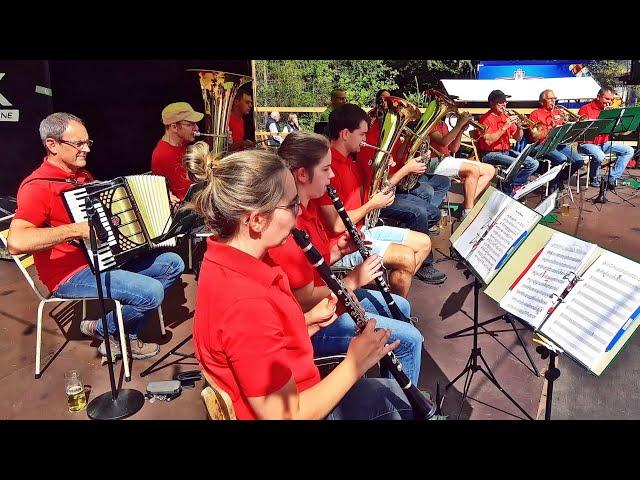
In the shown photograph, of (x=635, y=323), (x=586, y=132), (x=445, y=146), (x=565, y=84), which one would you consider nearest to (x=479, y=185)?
(x=445, y=146)

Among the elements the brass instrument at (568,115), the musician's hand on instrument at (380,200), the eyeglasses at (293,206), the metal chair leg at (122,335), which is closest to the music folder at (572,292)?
the eyeglasses at (293,206)

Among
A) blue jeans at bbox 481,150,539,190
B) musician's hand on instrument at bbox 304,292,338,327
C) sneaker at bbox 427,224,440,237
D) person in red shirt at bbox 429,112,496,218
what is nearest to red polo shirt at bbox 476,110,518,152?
blue jeans at bbox 481,150,539,190

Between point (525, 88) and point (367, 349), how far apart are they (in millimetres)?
15691

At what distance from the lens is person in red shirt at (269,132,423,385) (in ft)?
7.73

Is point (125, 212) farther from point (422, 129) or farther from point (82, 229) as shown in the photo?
point (422, 129)

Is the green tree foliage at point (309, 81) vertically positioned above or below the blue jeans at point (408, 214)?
above

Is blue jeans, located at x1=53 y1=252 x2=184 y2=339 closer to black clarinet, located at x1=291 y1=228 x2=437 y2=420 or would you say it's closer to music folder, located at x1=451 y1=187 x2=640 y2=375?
black clarinet, located at x1=291 y1=228 x2=437 y2=420

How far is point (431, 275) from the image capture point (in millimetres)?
4781

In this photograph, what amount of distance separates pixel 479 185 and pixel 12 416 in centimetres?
558

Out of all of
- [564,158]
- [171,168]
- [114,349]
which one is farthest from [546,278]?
[564,158]

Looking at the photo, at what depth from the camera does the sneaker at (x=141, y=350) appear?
3527mm

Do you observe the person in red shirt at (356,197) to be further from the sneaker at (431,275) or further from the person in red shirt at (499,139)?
the person in red shirt at (499,139)

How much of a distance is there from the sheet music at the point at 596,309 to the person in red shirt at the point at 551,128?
6553mm

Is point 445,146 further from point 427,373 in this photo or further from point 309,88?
point 309,88
